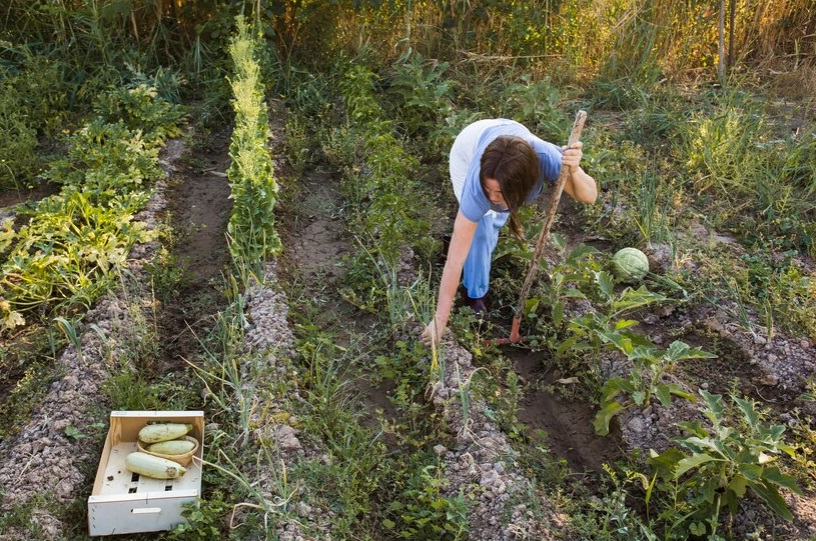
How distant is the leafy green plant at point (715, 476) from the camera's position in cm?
284

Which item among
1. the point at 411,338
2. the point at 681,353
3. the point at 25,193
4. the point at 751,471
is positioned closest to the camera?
the point at 751,471

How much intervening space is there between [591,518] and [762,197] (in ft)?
9.53

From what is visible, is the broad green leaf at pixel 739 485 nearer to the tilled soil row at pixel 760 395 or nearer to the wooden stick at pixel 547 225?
the tilled soil row at pixel 760 395

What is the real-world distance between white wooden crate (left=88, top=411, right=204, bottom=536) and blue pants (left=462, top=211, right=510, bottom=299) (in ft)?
5.09

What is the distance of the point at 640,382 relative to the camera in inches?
131

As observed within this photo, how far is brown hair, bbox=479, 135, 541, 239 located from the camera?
3174 mm

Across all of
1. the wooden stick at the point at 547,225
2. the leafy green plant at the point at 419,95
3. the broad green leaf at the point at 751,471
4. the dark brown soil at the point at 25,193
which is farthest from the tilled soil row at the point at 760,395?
the dark brown soil at the point at 25,193

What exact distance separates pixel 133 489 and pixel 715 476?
2.24 meters

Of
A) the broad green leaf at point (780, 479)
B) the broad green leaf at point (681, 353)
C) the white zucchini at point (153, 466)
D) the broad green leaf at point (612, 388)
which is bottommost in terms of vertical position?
the white zucchini at point (153, 466)

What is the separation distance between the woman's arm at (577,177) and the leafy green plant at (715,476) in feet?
3.74

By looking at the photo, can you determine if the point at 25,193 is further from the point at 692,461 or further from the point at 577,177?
the point at 692,461

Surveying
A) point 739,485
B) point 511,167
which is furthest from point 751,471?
point 511,167

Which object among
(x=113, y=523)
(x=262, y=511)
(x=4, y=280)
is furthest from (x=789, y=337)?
(x=4, y=280)

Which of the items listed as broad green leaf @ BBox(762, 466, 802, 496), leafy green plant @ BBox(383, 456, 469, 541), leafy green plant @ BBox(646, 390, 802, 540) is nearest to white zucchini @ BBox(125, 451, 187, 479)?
leafy green plant @ BBox(383, 456, 469, 541)
